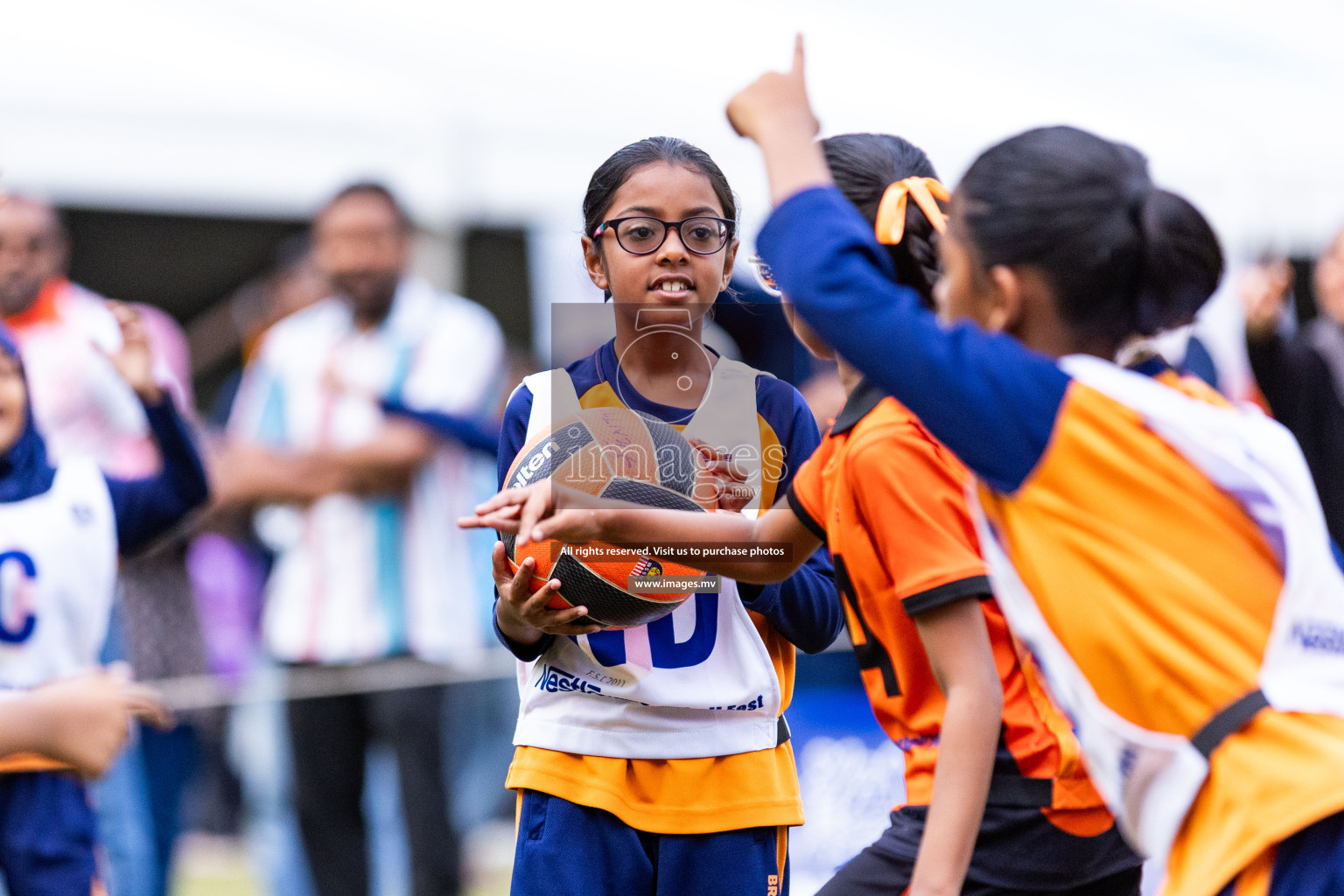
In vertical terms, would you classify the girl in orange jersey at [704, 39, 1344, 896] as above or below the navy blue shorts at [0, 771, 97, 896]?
above

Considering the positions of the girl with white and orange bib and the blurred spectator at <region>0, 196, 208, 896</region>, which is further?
the blurred spectator at <region>0, 196, 208, 896</region>

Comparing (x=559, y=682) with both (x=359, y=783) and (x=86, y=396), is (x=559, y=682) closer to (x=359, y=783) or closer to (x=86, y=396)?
(x=359, y=783)

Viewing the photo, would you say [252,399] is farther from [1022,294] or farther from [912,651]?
[1022,294]

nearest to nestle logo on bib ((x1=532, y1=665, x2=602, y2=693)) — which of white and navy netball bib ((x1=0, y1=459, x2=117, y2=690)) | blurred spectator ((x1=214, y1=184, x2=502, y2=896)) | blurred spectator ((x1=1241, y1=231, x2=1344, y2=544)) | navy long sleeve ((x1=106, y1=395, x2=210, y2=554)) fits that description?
white and navy netball bib ((x1=0, y1=459, x2=117, y2=690))

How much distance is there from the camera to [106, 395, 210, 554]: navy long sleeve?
12.1ft

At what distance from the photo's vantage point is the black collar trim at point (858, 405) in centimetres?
215

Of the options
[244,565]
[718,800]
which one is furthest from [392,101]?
[718,800]

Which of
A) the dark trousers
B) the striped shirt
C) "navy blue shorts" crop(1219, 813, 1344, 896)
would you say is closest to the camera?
"navy blue shorts" crop(1219, 813, 1344, 896)

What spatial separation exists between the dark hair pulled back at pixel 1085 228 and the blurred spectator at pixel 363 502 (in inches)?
137

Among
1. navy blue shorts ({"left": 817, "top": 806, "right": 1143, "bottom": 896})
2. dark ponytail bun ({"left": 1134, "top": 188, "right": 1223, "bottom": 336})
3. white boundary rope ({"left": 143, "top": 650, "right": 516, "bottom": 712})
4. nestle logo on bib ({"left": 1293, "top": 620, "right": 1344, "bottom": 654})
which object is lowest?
white boundary rope ({"left": 143, "top": 650, "right": 516, "bottom": 712})

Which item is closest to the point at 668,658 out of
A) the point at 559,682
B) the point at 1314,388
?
the point at 559,682

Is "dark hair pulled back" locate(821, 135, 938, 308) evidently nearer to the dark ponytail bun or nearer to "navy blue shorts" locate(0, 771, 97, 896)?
the dark ponytail bun

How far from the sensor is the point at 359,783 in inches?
184

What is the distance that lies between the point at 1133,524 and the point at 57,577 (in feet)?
8.95
